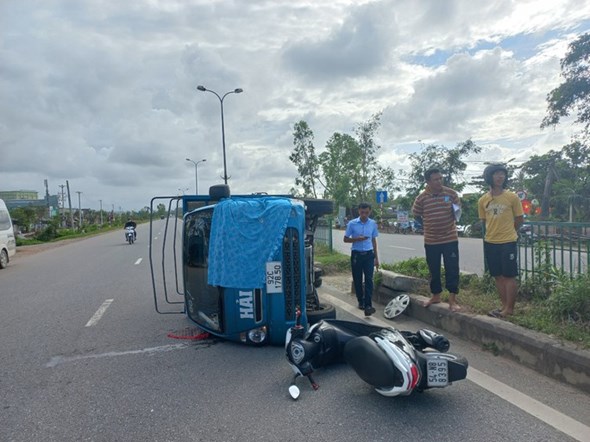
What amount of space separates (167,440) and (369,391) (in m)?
1.59

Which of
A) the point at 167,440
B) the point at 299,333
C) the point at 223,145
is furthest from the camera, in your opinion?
the point at 223,145

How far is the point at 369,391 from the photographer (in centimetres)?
361

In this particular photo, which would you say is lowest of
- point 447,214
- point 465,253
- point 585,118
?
point 465,253

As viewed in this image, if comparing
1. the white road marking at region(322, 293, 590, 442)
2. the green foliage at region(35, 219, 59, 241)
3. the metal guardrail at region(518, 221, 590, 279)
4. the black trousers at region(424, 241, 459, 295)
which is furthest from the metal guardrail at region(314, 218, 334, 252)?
the green foliage at region(35, 219, 59, 241)

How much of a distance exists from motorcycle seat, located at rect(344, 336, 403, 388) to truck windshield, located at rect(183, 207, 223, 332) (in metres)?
1.82

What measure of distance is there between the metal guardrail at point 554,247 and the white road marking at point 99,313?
232 inches

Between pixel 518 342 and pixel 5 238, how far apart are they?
55.1ft

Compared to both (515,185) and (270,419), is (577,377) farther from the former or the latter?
(515,185)

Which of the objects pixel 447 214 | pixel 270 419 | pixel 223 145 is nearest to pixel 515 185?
pixel 223 145

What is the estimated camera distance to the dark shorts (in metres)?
4.83

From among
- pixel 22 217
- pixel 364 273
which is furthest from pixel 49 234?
pixel 364 273

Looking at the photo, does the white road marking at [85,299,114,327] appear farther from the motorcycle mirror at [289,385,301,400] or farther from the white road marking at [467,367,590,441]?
the white road marking at [467,367,590,441]

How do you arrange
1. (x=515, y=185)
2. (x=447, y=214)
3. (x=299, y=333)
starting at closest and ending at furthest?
1. (x=299, y=333)
2. (x=447, y=214)
3. (x=515, y=185)

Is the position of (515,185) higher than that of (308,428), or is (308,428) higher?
(515,185)
